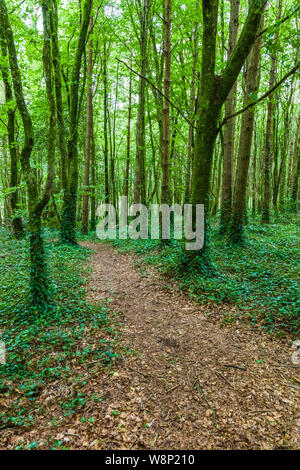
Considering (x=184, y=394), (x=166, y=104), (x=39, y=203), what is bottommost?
(x=184, y=394)

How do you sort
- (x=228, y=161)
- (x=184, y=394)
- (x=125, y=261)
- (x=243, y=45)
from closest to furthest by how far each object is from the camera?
(x=184, y=394), (x=243, y=45), (x=125, y=261), (x=228, y=161)

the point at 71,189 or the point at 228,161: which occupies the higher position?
the point at 228,161

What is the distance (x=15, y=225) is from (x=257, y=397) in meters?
12.6

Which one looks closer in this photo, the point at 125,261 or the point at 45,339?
the point at 45,339

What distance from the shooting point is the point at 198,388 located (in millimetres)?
3178

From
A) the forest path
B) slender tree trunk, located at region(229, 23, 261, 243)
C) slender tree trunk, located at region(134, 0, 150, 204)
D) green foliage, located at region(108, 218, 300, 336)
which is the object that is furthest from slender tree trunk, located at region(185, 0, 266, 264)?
slender tree trunk, located at region(134, 0, 150, 204)

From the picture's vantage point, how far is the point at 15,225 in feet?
40.2

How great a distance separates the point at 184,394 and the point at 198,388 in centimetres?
22

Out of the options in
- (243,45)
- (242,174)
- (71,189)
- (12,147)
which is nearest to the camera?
(243,45)

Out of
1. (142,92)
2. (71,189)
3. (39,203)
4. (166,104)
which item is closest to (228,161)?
(166,104)

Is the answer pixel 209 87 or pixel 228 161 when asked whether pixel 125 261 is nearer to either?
pixel 228 161

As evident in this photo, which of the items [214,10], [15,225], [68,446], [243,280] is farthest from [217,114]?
[15,225]

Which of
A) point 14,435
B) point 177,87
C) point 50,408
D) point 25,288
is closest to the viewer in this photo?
point 14,435
